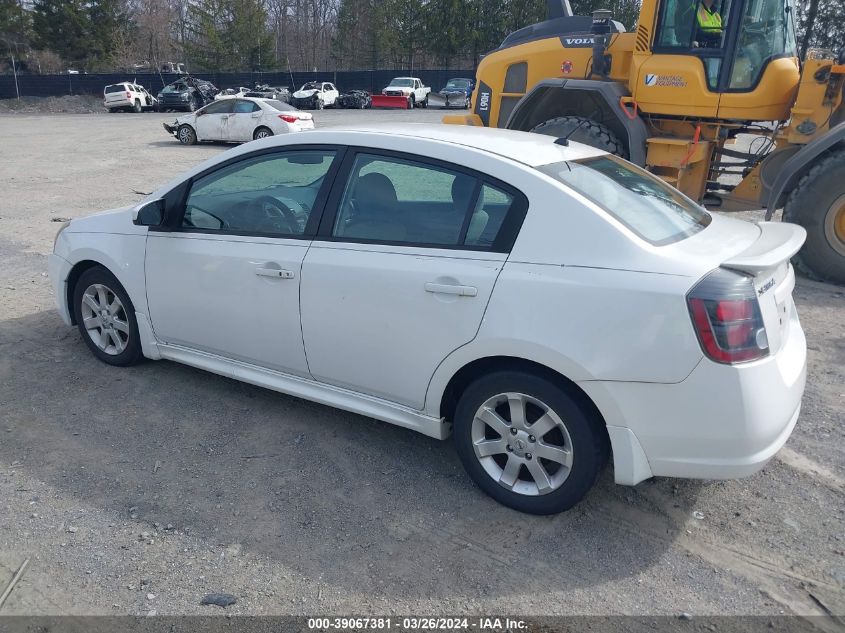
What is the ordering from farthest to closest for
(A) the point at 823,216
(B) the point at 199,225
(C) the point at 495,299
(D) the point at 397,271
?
(A) the point at 823,216
(B) the point at 199,225
(D) the point at 397,271
(C) the point at 495,299

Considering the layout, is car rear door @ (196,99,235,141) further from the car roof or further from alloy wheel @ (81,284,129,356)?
the car roof

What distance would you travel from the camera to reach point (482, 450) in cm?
329

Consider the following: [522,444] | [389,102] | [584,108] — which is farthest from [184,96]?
[522,444]

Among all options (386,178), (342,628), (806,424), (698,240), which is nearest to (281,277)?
(386,178)

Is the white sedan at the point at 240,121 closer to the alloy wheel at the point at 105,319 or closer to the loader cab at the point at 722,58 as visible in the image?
the loader cab at the point at 722,58

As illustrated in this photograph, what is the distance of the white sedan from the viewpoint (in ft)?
67.9

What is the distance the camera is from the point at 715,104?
25.9 feet

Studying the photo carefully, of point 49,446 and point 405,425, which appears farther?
point 49,446

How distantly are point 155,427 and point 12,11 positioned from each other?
64727 millimetres

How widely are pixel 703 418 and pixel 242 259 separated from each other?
98.9 inches

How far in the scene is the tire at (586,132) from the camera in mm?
8305

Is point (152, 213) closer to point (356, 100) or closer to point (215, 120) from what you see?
point (215, 120)

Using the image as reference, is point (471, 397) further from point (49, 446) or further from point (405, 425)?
point (49, 446)

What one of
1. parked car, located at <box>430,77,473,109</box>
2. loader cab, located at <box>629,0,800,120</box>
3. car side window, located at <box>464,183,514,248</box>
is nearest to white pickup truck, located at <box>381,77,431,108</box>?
parked car, located at <box>430,77,473,109</box>
